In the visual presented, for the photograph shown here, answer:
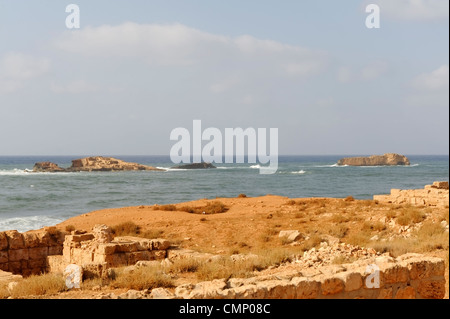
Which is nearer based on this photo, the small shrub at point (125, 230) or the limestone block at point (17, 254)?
the limestone block at point (17, 254)

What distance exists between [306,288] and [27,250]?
1059cm

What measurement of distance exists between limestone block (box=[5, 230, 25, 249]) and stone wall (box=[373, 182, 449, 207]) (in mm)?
16407

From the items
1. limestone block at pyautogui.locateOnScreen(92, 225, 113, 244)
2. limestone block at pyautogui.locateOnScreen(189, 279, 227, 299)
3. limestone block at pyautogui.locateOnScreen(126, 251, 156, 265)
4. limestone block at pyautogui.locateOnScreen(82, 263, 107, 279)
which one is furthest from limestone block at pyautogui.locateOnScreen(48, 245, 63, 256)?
limestone block at pyautogui.locateOnScreen(189, 279, 227, 299)

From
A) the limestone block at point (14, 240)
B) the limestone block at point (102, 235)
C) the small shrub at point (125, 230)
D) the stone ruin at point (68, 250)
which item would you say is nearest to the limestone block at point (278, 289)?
the stone ruin at point (68, 250)

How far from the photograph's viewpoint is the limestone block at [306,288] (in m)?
5.94

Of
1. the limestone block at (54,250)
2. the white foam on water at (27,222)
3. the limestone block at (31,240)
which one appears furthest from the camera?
the white foam on water at (27,222)

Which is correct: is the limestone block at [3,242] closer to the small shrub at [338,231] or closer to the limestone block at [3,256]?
the limestone block at [3,256]

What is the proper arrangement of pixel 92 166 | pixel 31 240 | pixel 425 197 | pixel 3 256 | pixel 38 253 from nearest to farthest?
pixel 3 256, pixel 31 240, pixel 38 253, pixel 425 197, pixel 92 166

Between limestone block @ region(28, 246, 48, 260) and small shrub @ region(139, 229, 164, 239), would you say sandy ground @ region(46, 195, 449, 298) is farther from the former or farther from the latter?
limestone block @ region(28, 246, 48, 260)

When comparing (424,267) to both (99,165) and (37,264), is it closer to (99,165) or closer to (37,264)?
(37,264)

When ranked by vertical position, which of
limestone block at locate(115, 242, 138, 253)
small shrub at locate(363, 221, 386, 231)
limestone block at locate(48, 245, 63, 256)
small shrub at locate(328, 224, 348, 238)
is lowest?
limestone block at locate(48, 245, 63, 256)

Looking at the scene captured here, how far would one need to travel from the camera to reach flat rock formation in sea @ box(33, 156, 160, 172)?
75.1 metres

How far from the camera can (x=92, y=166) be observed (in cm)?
7725

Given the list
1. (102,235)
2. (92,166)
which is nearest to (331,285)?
(102,235)
